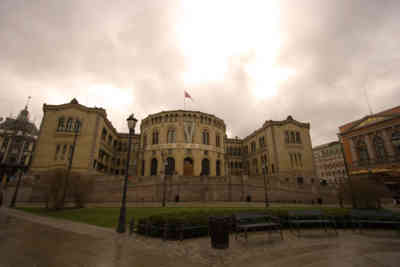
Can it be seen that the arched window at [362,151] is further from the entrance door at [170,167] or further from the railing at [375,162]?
the entrance door at [170,167]

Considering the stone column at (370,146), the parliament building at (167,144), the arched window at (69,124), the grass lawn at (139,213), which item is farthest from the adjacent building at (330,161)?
the arched window at (69,124)

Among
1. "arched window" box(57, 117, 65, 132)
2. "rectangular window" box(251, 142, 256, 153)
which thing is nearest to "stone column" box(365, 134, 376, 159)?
"rectangular window" box(251, 142, 256, 153)

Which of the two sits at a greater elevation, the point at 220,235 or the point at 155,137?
the point at 155,137

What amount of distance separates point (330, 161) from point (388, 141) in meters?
46.9

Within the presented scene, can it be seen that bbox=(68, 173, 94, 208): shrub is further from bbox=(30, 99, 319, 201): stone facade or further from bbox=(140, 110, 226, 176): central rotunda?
bbox=(140, 110, 226, 176): central rotunda

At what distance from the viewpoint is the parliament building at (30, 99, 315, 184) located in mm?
37906

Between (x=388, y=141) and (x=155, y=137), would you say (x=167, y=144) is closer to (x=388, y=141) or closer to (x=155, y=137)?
(x=155, y=137)

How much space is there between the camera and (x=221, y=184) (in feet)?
93.9

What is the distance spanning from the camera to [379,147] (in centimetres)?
3994

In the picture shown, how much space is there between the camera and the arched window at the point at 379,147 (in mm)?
39106

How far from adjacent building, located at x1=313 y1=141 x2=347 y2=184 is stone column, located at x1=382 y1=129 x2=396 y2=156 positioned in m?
37.7

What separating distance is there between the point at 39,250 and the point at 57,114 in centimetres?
4270

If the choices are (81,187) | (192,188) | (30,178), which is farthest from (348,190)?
(30,178)

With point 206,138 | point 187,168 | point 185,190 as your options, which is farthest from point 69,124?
point 185,190
